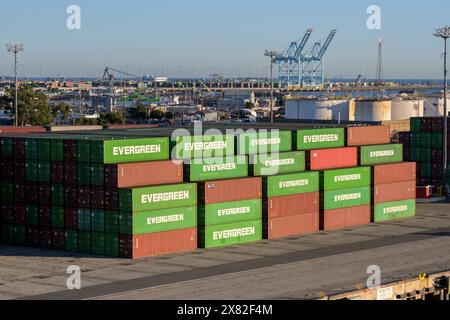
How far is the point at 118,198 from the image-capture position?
181ft

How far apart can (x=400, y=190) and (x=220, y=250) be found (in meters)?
19.8

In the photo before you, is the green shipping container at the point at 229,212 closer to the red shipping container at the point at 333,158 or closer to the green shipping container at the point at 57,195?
the red shipping container at the point at 333,158

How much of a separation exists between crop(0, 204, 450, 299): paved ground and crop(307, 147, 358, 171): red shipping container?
4.92 metres

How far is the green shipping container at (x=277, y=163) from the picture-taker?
62.8 m

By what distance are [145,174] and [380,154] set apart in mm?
21810

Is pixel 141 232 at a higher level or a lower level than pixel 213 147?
lower

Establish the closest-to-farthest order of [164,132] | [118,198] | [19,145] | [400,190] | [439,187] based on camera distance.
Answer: [118,198], [19,145], [164,132], [400,190], [439,187]

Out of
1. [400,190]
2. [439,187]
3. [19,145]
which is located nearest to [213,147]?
[19,145]

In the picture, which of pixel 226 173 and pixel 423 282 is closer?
pixel 423 282

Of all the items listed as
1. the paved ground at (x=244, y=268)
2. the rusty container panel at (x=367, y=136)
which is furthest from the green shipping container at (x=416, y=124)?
the paved ground at (x=244, y=268)

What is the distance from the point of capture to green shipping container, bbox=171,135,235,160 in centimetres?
5928

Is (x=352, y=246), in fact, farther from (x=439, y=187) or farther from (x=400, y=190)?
(x=439, y=187)

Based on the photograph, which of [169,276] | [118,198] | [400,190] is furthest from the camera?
[400,190]

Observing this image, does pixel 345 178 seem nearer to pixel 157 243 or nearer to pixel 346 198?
pixel 346 198
